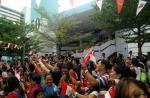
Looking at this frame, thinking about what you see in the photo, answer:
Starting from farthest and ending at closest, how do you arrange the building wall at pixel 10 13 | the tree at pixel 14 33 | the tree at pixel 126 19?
the building wall at pixel 10 13 → the tree at pixel 14 33 → the tree at pixel 126 19

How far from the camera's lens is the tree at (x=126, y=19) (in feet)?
62.6

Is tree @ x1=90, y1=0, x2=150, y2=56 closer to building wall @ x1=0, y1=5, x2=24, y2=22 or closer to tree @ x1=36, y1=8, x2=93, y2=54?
tree @ x1=36, y1=8, x2=93, y2=54

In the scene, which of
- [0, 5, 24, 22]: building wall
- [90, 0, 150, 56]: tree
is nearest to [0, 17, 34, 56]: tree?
A: [90, 0, 150, 56]: tree

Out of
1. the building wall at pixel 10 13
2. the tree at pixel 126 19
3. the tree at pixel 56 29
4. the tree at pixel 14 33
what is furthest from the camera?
the building wall at pixel 10 13

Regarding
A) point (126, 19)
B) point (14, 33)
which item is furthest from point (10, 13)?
point (126, 19)

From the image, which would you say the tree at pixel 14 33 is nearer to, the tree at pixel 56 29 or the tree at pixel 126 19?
the tree at pixel 56 29

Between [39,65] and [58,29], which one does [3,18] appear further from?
[39,65]

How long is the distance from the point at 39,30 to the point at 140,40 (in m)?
13.2

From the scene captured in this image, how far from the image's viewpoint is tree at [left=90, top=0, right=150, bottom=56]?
19.1m

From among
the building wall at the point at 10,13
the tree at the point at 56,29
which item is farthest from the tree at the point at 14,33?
the building wall at the point at 10,13

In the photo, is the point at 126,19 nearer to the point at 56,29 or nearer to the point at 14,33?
the point at 56,29

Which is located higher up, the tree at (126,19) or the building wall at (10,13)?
the building wall at (10,13)

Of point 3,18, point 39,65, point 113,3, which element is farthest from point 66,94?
point 3,18

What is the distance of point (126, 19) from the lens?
19.9m
